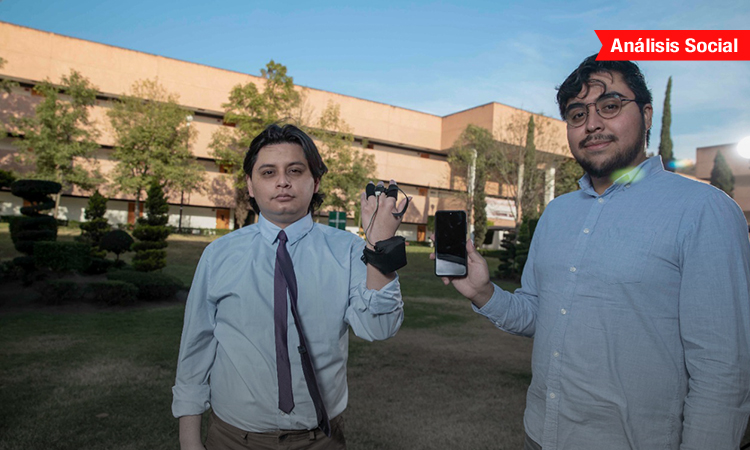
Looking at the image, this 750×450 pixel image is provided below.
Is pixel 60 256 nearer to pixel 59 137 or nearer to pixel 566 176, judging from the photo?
pixel 59 137

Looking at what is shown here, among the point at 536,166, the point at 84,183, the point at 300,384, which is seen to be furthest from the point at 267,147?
the point at 536,166

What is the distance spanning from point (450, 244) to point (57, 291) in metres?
12.9

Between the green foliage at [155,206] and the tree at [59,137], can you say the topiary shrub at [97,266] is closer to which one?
the green foliage at [155,206]

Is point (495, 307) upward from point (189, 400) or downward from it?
upward

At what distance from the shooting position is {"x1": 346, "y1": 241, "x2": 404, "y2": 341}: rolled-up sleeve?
200cm

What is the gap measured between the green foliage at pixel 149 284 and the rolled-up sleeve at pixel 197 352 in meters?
12.1

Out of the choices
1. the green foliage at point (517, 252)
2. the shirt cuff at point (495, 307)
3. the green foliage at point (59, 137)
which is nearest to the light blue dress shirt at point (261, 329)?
the shirt cuff at point (495, 307)

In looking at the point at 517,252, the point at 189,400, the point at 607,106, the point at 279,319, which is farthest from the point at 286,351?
the point at 517,252

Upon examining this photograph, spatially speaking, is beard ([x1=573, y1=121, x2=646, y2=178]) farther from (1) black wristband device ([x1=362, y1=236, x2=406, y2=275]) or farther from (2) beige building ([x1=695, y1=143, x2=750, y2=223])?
(2) beige building ([x1=695, y1=143, x2=750, y2=223])

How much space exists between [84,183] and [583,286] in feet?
119

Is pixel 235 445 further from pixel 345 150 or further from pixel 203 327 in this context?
pixel 345 150

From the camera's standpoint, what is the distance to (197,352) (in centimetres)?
224

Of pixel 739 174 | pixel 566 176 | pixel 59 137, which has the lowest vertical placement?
pixel 59 137

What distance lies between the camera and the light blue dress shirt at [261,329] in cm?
212
